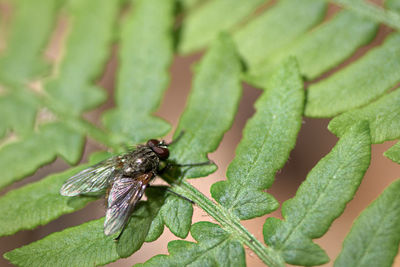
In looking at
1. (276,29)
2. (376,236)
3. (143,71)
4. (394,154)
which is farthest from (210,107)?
(376,236)

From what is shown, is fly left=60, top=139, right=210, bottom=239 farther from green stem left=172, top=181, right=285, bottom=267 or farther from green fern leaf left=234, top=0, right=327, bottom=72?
green fern leaf left=234, top=0, right=327, bottom=72

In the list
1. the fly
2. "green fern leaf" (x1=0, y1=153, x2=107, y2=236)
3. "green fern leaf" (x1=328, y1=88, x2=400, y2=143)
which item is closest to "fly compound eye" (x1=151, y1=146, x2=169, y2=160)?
the fly


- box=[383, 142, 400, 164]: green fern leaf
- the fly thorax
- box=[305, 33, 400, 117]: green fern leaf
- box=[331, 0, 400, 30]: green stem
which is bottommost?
the fly thorax

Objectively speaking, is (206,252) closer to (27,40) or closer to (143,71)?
(143,71)

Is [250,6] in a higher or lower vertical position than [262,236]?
higher

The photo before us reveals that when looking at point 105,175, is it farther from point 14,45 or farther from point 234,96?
point 14,45

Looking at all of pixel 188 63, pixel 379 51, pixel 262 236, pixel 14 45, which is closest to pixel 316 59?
pixel 379 51

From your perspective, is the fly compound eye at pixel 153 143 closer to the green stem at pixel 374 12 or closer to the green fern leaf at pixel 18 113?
the green fern leaf at pixel 18 113

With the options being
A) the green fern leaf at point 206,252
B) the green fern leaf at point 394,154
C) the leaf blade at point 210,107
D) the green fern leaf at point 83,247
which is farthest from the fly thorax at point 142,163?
the green fern leaf at point 394,154
